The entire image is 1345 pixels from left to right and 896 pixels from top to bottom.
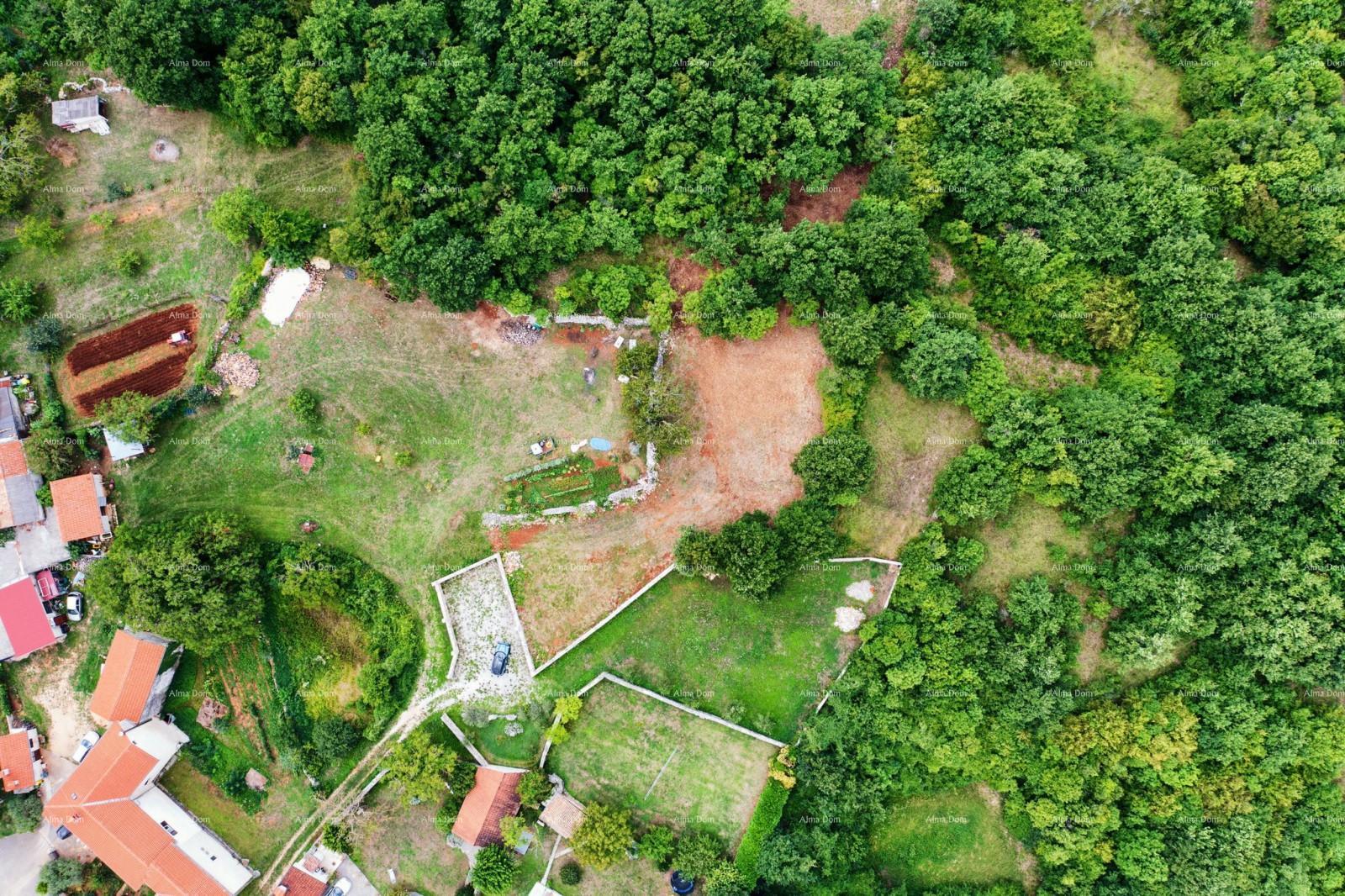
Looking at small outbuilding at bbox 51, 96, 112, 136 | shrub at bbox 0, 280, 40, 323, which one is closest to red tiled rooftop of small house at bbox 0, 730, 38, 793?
shrub at bbox 0, 280, 40, 323

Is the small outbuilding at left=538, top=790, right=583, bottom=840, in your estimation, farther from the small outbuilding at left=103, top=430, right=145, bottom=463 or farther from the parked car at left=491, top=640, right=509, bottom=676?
the small outbuilding at left=103, top=430, right=145, bottom=463

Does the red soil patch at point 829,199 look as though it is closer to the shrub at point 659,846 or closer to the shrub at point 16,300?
the shrub at point 659,846

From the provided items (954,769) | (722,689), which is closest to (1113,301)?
(954,769)

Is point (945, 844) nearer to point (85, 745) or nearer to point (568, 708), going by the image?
point (568, 708)

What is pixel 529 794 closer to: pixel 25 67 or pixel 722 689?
pixel 722 689

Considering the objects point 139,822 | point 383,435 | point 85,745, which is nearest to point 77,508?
point 85,745
